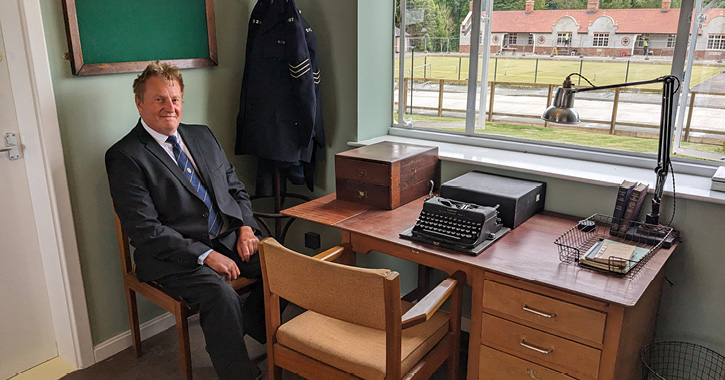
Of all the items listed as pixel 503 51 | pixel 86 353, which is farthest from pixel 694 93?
pixel 86 353

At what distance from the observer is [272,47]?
267 cm

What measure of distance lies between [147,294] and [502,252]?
4.96ft

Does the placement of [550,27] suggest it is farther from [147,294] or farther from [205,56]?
[147,294]

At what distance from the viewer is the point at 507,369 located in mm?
1820

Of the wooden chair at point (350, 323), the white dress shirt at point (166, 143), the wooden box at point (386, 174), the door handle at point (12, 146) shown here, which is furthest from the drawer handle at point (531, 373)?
the door handle at point (12, 146)

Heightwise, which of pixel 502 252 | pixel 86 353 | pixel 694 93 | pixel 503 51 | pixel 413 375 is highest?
pixel 503 51

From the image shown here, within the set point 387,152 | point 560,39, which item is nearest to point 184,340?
point 387,152

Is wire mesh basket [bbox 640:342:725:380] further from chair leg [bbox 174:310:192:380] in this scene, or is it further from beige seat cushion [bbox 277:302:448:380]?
chair leg [bbox 174:310:192:380]

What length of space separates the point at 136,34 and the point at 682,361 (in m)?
2.66

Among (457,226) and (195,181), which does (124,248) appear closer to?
(195,181)

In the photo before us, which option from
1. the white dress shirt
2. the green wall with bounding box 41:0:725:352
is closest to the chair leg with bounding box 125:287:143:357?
the green wall with bounding box 41:0:725:352

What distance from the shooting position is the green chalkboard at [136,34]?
7.19ft

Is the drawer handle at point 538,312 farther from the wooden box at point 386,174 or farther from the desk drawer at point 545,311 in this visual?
the wooden box at point 386,174

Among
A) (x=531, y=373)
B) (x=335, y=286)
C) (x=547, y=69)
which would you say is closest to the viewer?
(x=335, y=286)
